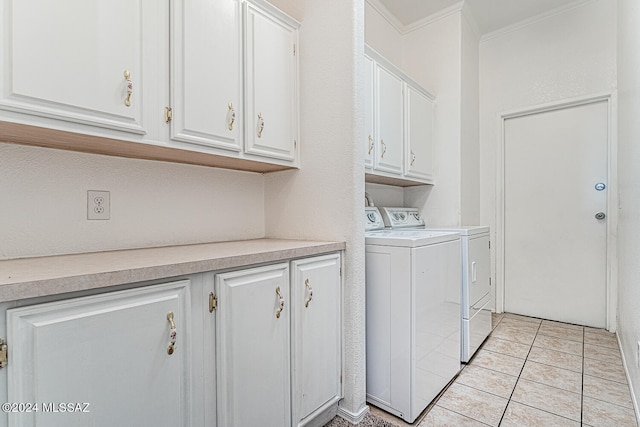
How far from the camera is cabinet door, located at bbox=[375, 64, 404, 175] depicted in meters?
2.28

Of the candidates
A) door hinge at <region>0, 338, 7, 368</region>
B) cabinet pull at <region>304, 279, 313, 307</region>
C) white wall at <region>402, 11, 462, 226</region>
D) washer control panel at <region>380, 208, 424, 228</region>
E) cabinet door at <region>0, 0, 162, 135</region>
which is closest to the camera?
door hinge at <region>0, 338, 7, 368</region>

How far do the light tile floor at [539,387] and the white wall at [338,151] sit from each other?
17.9 inches

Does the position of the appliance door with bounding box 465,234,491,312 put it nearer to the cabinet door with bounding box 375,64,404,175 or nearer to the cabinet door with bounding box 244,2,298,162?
the cabinet door with bounding box 375,64,404,175

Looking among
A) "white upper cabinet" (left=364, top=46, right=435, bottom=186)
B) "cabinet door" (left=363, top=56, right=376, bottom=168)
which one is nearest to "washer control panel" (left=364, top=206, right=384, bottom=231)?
"white upper cabinet" (left=364, top=46, right=435, bottom=186)

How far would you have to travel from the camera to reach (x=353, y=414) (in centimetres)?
159

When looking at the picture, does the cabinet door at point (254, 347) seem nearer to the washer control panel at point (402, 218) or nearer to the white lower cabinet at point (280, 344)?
the white lower cabinet at point (280, 344)

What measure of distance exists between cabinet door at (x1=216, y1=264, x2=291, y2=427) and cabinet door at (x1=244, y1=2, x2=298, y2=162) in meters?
0.72

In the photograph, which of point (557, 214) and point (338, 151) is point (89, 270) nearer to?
point (338, 151)

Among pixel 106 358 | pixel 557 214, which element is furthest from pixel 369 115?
pixel 557 214

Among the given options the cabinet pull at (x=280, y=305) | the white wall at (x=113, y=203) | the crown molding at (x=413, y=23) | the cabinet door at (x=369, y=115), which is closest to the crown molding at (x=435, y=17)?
the crown molding at (x=413, y=23)

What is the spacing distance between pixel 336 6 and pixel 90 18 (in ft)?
3.75

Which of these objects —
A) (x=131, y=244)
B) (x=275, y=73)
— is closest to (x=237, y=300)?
(x=131, y=244)

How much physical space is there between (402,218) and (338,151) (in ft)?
4.42

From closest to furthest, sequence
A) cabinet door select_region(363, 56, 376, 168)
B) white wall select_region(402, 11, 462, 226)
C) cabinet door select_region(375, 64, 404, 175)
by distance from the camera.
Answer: cabinet door select_region(363, 56, 376, 168), cabinet door select_region(375, 64, 404, 175), white wall select_region(402, 11, 462, 226)
